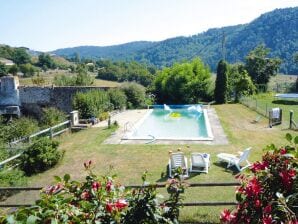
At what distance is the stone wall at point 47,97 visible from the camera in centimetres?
2819

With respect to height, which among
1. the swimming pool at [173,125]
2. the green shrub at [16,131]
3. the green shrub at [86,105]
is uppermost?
the green shrub at [86,105]

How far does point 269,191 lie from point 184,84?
88.3 feet

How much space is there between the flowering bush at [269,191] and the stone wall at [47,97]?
85.2 ft

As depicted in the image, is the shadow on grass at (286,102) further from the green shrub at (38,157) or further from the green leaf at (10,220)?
the green leaf at (10,220)

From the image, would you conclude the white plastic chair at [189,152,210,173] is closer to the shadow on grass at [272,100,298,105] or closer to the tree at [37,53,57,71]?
the shadow on grass at [272,100,298,105]

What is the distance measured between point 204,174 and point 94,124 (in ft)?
34.0

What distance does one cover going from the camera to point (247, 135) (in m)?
14.8

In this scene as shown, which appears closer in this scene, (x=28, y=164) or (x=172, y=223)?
(x=172, y=223)

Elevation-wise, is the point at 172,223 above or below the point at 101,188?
below

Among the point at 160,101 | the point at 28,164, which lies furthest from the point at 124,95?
the point at 28,164

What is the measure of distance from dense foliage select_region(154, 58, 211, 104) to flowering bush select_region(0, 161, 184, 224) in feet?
85.4

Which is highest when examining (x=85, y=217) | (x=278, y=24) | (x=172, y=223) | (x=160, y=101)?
(x=278, y=24)

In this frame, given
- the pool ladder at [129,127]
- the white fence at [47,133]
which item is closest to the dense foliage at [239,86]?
the pool ladder at [129,127]

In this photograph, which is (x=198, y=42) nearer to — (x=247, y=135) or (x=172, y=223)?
(x=247, y=135)
